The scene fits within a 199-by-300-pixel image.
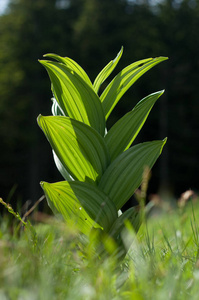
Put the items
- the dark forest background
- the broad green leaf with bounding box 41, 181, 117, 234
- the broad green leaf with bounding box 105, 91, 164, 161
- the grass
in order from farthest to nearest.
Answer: the dark forest background
the broad green leaf with bounding box 105, 91, 164, 161
the broad green leaf with bounding box 41, 181, 117, 234
the grass

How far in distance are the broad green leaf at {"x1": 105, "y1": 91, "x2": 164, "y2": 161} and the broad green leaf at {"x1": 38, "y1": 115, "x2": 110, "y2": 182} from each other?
0.07 meters

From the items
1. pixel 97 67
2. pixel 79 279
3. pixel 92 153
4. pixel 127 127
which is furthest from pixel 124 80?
pixel 97 67

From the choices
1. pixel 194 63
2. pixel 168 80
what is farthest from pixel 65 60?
pixel 194 63

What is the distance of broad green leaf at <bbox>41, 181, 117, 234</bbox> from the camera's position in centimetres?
165

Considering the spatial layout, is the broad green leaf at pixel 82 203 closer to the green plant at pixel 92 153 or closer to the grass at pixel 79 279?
the green plant at pixel 92 153

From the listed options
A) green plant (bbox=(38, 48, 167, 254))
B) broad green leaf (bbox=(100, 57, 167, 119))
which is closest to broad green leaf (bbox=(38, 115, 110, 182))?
green plant (bbox=(38, 48, 167, 254))

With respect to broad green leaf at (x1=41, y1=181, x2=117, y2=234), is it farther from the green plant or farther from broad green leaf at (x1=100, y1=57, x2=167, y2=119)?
broad green leaf at (x1=100, y1=57, x2=167, y2=119)

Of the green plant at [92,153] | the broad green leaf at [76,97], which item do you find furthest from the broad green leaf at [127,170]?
the broad green leaf at [76,97]

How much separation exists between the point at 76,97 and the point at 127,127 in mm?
288

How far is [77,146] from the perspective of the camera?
1741mm

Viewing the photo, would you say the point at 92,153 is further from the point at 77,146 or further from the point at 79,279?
the point at 79,279

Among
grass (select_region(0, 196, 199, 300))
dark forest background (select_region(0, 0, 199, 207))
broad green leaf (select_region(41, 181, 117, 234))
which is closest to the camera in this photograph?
grass (select_region(0, 196, 199, 300))

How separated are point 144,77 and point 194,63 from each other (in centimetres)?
302

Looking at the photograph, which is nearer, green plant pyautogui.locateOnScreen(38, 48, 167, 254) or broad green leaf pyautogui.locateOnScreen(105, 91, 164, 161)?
green plant pyautogui.locateOnScreen(38, 48, 167, 254)
